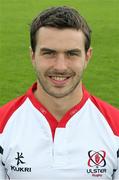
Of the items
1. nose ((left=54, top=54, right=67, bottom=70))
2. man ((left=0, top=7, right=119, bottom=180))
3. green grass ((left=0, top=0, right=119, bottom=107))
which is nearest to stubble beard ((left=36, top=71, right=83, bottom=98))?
man ((left=0, top=7, right=119, bottom=180))

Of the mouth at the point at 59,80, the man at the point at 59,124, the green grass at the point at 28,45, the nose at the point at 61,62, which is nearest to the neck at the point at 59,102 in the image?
the man at the point at 59,124

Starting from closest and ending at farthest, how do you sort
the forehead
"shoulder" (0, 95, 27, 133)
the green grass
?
the forehead
"shoulder" (0, 95, 27, 133)
the green grass

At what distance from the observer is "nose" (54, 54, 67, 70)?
2633 mm

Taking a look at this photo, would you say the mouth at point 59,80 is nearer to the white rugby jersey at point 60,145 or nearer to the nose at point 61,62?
the nose at point 61,62

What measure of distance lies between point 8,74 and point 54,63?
674 cm

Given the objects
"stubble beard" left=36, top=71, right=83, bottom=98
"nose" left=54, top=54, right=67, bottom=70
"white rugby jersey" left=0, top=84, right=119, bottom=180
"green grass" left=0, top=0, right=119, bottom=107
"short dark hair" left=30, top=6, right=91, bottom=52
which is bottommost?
"white rugby jersey" left=0, top=84, right=119, bottom=180

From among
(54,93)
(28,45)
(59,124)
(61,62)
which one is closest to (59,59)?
(61,62)

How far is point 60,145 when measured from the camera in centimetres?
272

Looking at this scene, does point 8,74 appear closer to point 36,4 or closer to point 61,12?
point 61,12

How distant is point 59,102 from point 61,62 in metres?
0.25

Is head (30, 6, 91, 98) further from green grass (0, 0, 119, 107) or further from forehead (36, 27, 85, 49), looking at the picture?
green grass (0, 0, 119, 107)

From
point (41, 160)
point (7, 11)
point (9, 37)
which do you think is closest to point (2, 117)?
point (41, 160)

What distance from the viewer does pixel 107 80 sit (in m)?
8.84

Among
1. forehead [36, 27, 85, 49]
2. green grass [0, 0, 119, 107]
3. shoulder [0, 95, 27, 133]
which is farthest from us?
green grass [0, 0, 119, 107]
